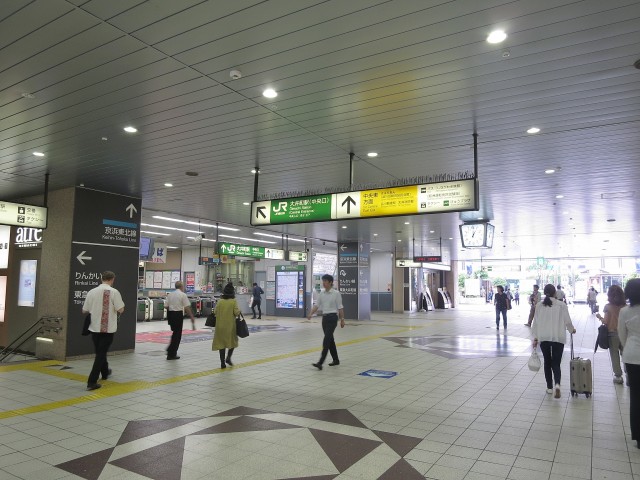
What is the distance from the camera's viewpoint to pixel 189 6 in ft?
11.3

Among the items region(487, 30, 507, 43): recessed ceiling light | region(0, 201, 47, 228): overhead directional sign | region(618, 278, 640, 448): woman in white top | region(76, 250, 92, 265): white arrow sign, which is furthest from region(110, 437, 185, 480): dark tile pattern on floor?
region(76, 250, 92, 265): white arrow sign

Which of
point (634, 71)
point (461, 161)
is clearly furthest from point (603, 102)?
point (461, 161)

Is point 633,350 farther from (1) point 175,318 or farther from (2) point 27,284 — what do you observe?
(2) point 27,284

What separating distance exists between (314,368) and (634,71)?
6.42 meters

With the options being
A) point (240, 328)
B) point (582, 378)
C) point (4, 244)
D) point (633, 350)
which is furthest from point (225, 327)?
point (4, 244)

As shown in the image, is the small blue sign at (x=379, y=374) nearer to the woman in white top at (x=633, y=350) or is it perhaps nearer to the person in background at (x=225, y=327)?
the person in background at (x=225, y=327)

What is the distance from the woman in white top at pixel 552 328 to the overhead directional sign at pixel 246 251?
11708 millimetres

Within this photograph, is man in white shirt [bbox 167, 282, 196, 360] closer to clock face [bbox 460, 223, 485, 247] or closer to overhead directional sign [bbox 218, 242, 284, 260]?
overhead directional sign [bbox 218, 242, 284, 260]

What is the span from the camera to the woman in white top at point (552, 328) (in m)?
5.97

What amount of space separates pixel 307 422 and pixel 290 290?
1664 centimetres

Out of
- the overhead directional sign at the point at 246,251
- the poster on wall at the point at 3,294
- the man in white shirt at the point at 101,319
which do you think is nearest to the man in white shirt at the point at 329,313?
the man in white shirt at the point at 101,319

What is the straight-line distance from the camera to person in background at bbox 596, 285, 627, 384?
626 cm

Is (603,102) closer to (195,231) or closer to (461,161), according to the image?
(461,161)

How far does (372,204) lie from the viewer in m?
6.55
